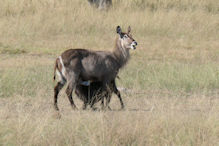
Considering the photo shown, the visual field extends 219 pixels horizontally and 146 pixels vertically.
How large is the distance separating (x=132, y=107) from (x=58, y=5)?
10.3m

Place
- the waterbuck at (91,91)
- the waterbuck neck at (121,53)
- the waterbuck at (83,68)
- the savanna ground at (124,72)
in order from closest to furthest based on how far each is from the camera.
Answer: the savanna ground at (124,72) < the waterbuck at (83,68) < the waterbuck at (91,91) < the waterbuck neck at (121,53)

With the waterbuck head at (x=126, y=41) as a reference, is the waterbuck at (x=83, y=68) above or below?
below

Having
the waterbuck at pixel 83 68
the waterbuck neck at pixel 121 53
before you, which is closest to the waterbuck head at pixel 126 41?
the waterbuck neck at pixel 121 53

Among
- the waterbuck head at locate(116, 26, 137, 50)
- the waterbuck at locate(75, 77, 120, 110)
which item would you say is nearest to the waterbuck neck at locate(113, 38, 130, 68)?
the waterbuck head at locate(116, 26, 137, 50)

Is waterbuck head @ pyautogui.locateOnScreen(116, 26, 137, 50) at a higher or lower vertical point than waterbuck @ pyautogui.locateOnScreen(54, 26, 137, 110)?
higher

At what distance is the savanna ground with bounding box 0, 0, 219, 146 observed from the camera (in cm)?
651

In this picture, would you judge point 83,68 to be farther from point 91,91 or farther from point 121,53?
point 121,53

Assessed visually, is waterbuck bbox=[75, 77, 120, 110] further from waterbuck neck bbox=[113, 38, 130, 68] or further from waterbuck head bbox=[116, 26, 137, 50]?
waterbuck head bbox=[116, 26, 137, 50]

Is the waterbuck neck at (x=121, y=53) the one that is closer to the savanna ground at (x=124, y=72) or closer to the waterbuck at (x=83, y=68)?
the waterbuck at (x=83, y=68)

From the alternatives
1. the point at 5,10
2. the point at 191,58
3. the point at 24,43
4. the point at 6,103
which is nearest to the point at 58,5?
the point at 5,10

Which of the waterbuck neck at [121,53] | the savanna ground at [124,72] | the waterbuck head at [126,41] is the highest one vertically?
the waterbuck head at [126,41]

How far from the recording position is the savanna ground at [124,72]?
21.4ft

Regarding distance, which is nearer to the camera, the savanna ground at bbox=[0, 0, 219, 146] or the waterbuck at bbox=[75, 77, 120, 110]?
the savanna ground at bbox=[0, 0, 219, 146]

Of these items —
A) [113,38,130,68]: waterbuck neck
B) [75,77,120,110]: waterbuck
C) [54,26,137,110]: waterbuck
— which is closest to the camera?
[54,26,137,110]: waterbuck
